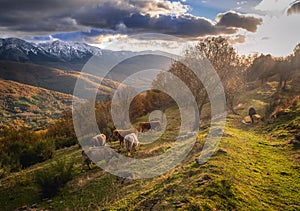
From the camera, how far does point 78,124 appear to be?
41062 mm

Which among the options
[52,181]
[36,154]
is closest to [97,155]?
[52,181]

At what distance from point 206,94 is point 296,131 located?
9296 mm

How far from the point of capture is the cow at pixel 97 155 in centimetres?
1585

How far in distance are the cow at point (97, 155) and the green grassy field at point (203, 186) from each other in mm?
747

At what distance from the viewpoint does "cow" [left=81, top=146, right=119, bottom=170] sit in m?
15.9

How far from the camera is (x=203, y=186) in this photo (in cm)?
865

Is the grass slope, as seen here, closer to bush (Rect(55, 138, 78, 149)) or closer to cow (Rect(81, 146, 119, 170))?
cow (Rect(81, 146, 119, 170))

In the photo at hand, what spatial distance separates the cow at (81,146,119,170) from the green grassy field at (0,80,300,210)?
2.45 ft

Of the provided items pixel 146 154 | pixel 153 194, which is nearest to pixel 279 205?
pixel 153 194

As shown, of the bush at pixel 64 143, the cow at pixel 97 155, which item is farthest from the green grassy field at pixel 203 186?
the bush at pixel 64 143

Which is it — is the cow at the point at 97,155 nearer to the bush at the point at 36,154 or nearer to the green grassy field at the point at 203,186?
the green grassy field at the point at 203,186

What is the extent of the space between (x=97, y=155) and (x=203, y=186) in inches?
377

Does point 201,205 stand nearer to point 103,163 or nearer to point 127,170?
point 127,170

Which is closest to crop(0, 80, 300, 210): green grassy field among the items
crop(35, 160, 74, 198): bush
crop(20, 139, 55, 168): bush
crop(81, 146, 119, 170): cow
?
crop(35, 160, 74, 198): bush
